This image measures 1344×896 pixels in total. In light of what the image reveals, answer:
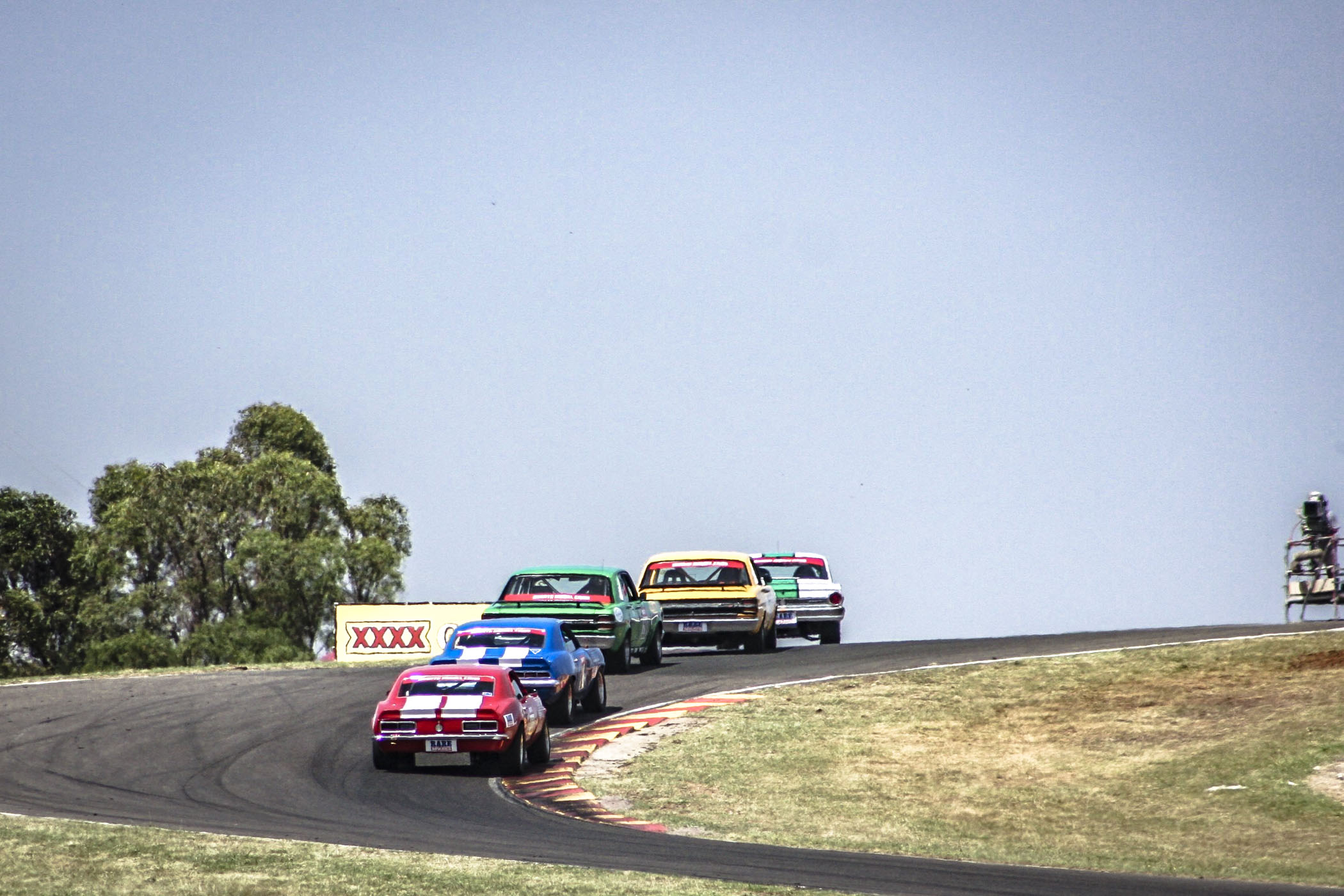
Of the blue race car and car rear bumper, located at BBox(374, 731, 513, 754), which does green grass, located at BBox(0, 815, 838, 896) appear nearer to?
car rear bumper, located at BBox(374, 731, 513, 754)

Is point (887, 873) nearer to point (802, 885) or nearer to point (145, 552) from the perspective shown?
point (802, 885)

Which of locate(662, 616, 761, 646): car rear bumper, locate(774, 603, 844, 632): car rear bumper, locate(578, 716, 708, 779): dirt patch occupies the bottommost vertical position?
locate(578, 716, 708, 779): dirt patch

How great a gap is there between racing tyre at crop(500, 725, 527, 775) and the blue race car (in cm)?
227

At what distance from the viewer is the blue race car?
20.8 m

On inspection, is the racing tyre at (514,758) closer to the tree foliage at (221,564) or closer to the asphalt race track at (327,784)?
the asphalt race track at (327,784)

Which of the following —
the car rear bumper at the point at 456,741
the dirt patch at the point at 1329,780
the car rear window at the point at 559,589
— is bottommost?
the dirt patch at the point at 1329,780

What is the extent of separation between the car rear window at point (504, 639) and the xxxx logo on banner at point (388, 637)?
1562 centimetres

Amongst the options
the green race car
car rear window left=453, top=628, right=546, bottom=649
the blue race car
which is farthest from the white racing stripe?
the green race car

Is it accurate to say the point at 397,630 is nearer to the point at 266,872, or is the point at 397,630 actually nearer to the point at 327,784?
the point at 327,784

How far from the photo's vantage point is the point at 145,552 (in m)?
63.7

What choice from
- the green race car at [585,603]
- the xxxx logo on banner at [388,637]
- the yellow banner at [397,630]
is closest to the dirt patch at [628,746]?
the green race car at [585,603]

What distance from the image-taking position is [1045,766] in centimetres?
1992

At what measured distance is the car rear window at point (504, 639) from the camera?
21.0m

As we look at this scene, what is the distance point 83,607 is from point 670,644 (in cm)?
3958
